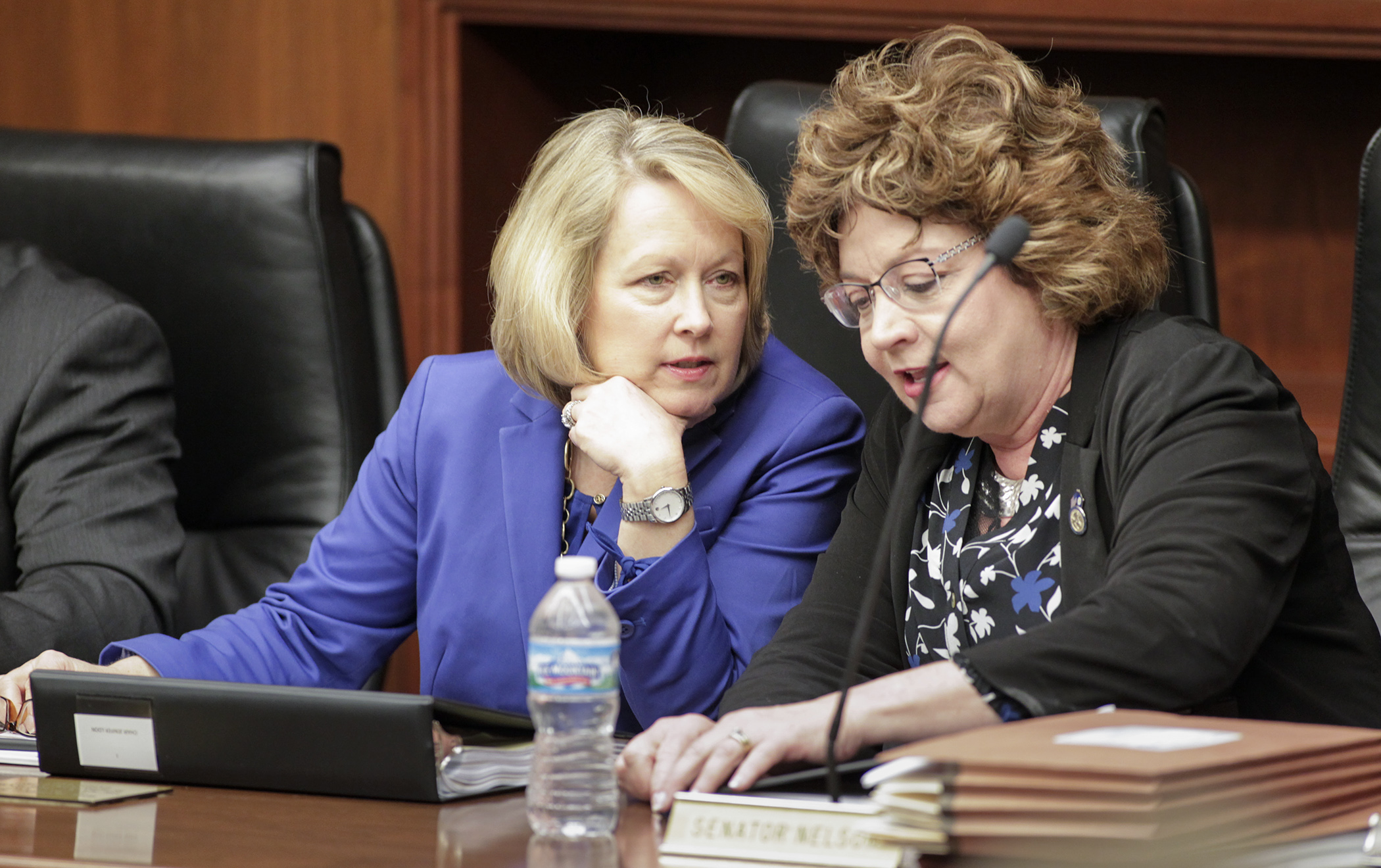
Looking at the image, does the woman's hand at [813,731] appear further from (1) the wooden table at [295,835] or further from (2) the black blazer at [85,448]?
(2) the black blazer at [85,448]

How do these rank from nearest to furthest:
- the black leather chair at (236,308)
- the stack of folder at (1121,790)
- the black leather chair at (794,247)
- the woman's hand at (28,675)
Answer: the stack of folder at (1121,790)
the woman's hand at (28,675)
the black leather chair at (794,247)
the black leather chair at (236,308)

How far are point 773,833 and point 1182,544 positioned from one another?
397mm

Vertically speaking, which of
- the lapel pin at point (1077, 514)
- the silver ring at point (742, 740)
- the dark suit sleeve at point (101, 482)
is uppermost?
the lapel pin at point (1077, 514)

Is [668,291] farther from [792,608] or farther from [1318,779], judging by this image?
[1318,779]

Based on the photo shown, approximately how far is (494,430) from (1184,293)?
83 cm

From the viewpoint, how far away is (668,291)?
4.96 ft

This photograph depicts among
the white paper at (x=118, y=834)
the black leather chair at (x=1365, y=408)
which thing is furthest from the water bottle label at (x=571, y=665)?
the black leather chair at (x=1365, y=408)

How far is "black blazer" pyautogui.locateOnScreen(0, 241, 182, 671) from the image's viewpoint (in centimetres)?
175

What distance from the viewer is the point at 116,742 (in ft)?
3.64

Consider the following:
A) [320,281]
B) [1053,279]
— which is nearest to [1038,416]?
[1053,279]

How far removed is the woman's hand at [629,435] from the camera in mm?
1437

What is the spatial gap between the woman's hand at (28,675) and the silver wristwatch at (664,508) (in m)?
0.48

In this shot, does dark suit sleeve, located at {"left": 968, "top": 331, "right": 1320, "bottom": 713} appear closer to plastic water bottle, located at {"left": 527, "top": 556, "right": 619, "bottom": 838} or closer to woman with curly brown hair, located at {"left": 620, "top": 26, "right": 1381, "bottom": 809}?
woman with curly brown hair, located at {"left": 620, "top": 26, "right": 1381, "bottom": 809}

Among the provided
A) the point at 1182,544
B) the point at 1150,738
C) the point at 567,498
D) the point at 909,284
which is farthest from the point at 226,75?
the point at 1150,738
